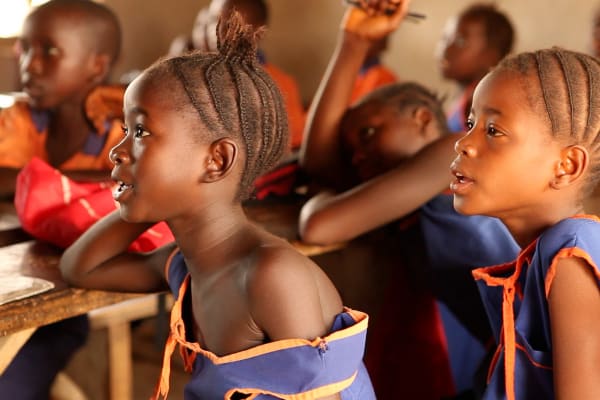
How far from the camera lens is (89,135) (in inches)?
83.7

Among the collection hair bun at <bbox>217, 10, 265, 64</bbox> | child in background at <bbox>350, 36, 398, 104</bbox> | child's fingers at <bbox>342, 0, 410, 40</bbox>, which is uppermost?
hair bun at <bbox>217, 10, 265, 64</bbox>

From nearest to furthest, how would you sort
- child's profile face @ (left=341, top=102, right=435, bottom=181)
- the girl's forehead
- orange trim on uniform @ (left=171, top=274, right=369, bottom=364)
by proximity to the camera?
orange trim on uniform @ (left=171, top=274, right=369, bottom=364)
the girl's forehead
child's profile face @ (left=341, top=102, right=435, bottom=181)

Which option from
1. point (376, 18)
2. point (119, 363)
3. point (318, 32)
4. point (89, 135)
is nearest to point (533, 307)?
point (376, 18)

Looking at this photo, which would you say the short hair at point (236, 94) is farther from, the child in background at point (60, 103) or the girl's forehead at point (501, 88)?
the child in background at point (60, 103)

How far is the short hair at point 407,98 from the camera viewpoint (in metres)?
1.74

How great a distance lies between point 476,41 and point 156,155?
250 cm

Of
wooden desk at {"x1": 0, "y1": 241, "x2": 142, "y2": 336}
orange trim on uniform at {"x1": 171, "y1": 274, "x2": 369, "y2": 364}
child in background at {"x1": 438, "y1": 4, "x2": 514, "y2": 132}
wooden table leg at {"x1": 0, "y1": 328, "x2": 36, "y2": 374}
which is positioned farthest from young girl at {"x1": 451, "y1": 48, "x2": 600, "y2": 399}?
child in background at {"x1": 438, "y1": 4, "x2": 514, "y2": 132}

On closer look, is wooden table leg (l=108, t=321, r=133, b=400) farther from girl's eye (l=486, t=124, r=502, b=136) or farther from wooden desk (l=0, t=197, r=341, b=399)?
girl's eye (l=486, t=124, r=502, b=136)

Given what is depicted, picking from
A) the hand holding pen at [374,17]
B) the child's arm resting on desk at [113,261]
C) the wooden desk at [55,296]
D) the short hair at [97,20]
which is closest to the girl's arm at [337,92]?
the hand holding pen at [374,17]

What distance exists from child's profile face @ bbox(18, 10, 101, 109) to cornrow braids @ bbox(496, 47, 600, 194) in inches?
55.2

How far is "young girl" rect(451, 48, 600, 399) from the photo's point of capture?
1074 mm

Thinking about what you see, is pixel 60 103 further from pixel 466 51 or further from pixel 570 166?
pixel 466 51

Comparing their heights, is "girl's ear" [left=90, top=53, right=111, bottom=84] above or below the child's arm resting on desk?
above

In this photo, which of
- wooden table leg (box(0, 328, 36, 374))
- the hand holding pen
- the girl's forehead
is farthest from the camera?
the hand holding pen
